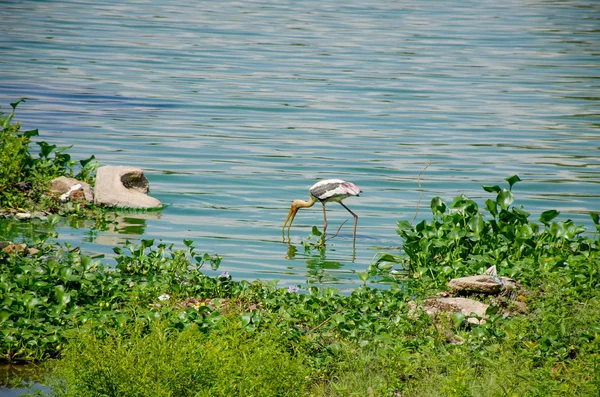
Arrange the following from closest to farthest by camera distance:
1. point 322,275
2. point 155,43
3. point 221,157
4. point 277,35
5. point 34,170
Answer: point 322,275 < point 34,170 < point 221,157 < point 155,43 < point 277,35

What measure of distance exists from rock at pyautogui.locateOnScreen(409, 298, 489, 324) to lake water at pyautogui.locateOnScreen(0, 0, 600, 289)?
1.77 meters

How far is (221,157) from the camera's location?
45.9 feet

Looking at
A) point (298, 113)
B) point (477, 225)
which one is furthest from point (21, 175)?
point (298, 113)

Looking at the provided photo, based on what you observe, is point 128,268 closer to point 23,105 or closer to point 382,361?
point 382,361

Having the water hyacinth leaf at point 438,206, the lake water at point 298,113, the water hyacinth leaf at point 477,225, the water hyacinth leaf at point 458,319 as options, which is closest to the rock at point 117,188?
the lake water at point 298,113

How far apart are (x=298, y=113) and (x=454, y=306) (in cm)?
1127

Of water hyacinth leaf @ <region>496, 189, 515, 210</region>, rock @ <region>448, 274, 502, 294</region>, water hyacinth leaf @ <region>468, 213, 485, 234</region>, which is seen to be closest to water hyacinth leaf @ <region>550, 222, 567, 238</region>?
water hyacinth leaf @ <region>496, 189, 515, 210</region>

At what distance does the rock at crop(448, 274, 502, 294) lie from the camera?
6895mm

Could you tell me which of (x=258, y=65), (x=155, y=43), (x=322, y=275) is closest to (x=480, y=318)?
(x=322, y=275)

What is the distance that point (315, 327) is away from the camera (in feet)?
20.2

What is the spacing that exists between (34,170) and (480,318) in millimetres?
5749

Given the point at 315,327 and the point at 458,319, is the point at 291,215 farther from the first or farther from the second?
the point at 458,319

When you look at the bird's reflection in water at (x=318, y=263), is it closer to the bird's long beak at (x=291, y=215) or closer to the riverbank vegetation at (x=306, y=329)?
the bird's long beak at (x=291, y=215)

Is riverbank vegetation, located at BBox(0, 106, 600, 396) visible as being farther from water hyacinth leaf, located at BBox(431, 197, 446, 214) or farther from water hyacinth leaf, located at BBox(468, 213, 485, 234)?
water hyacinth leaf, located at BBox(431, 197, 446, 214)
